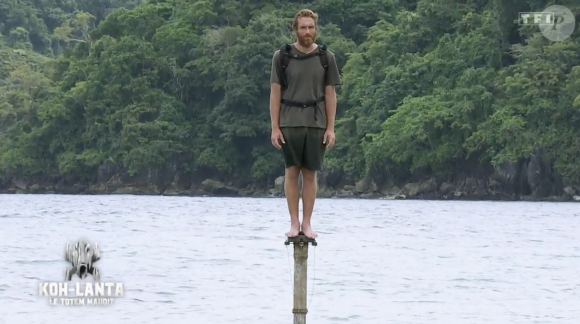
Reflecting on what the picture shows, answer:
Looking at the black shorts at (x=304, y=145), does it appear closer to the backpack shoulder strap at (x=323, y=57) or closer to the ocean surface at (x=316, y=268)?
the backpack shoulder strap at (x=323, y=57)

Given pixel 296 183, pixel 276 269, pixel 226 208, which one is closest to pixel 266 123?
pixel 226 208

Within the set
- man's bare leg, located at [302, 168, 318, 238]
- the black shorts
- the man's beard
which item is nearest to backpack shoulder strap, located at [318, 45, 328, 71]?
the man's beard

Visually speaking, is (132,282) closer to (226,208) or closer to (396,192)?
(226,208)

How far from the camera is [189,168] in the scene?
252 ft

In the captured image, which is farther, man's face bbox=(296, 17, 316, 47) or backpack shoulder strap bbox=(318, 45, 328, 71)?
backpack shoulder strap bbox=(318, 45, 328, 71)

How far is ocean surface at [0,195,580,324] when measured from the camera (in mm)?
19219

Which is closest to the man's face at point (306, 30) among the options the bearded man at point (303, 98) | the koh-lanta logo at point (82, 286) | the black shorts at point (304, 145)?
the bearded man at point (303, 98)

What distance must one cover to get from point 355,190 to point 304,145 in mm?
58272

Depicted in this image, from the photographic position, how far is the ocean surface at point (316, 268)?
63.1 feet

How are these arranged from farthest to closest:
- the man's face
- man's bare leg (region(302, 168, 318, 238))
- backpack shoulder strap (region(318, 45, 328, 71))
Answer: man's bare leg (region(302, 168, 318, 238)), backpack shoulder strap (region(318, 45, 328, 71)), the man's face

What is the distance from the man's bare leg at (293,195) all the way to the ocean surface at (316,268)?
249 inches

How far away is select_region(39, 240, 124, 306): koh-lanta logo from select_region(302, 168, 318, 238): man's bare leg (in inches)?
132

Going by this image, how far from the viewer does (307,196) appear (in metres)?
12.0

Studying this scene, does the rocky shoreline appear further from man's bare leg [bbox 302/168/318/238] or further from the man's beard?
the man's beard
